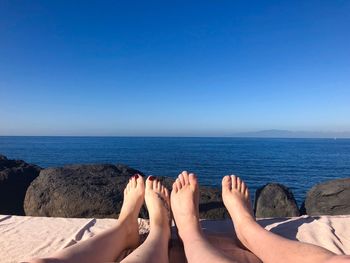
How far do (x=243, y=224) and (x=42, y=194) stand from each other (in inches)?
159

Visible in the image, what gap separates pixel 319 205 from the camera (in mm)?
6473

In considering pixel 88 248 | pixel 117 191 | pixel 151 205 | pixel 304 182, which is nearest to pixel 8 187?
pixel 117 191

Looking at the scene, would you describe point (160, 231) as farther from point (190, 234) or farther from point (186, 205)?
point (186, 205)

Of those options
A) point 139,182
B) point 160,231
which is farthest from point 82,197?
point 160,231

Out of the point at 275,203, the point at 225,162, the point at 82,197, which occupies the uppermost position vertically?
the point at 82,197

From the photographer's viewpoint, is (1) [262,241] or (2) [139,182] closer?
(1) [262,241]

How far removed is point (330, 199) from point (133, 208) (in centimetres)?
472

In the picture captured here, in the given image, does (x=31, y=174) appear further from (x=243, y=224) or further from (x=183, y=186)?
(x=243, y=224)

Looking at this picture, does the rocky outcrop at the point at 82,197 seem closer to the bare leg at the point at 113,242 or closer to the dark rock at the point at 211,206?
the dark rock at the point at 211,206

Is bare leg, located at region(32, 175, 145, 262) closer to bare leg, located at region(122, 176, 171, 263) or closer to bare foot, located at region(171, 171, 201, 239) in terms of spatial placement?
bare leg, located at region(122, 176, 171, 263)

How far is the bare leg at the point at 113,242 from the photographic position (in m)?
2.01

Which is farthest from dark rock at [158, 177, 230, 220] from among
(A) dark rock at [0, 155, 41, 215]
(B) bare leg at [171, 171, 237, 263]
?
(A) dark rock at [0, 155, 41, 215]

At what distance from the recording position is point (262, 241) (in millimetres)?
2346

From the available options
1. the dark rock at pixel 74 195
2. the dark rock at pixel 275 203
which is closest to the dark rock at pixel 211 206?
the dark rock at pixel 74 195
